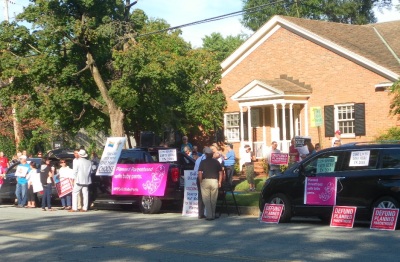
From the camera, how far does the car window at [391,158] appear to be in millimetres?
15367

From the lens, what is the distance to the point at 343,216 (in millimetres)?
15852

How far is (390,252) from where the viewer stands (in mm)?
11867

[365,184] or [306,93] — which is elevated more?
[306,93]

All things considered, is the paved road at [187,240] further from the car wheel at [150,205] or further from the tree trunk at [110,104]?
the tree trunk at [110,104]

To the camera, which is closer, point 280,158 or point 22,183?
point 280,158

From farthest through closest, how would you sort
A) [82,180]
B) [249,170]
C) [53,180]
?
[249,170], [53,180], [82,180]

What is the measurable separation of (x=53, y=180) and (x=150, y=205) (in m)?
4.42

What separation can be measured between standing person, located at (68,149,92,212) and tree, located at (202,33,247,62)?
159 ft

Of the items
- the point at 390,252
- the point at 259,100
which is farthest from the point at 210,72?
the point at 390,252

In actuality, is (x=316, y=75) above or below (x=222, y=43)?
below

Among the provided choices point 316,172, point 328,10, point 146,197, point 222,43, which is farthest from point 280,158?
point 222,43

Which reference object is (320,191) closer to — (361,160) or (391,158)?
(361,160)

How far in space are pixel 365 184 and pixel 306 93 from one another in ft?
56.1

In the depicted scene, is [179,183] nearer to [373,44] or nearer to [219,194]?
[219,194]
